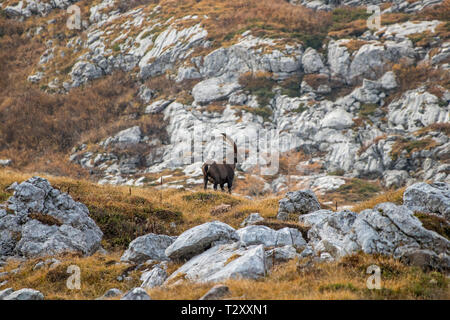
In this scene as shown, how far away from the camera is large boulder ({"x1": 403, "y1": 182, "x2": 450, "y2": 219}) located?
11969 millimetres

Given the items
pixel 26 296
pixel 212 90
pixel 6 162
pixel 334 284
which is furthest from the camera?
pixel 212 90

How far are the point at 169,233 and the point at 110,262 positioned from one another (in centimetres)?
449

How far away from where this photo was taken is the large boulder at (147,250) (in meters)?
12.1

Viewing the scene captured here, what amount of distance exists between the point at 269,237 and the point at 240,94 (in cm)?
5251

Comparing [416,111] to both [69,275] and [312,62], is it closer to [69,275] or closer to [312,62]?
[312,62]

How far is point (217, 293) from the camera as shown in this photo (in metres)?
7.21

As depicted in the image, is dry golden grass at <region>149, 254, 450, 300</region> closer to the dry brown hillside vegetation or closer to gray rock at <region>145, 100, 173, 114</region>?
the dry brown hillside vegetation

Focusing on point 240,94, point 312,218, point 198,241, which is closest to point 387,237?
point 198,241

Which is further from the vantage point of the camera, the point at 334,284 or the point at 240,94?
the point at 240,94

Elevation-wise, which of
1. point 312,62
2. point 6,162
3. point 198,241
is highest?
point 312,62

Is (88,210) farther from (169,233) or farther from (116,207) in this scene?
(169,233)

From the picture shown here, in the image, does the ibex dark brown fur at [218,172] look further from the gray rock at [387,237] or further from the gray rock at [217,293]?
the gray rock at [217,293]

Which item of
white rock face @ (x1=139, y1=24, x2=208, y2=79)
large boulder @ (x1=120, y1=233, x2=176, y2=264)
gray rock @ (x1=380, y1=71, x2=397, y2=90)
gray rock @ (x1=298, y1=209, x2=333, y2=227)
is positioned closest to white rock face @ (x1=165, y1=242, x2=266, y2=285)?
large boulder @ (x1=120, y1=233, x2=176, y2=264)

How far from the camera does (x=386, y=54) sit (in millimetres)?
60469
